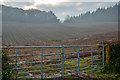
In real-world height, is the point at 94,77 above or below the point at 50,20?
below

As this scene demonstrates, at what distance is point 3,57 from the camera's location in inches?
167

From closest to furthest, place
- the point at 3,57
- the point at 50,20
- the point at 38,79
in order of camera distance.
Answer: the point at 3,57 < the point at 38,79 < the point at 50,20

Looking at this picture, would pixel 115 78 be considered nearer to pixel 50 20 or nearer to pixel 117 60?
pixel 117 60

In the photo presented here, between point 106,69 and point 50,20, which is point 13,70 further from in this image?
point 50,20

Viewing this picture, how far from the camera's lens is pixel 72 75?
5.54 m

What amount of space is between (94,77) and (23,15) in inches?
1903

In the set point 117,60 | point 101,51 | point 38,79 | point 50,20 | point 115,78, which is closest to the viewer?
point 38,79

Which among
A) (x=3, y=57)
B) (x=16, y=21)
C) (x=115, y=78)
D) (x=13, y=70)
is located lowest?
(x=115, y=78)

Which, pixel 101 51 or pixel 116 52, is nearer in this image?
pixel 116 52

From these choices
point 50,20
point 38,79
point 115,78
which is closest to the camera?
point 38,79

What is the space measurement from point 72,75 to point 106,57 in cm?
210

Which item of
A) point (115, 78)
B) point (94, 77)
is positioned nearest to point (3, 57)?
point (94, 77)

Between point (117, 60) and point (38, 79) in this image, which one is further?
point (117, 60)

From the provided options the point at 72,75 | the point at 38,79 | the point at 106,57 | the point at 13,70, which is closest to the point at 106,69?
the point at 106,57
